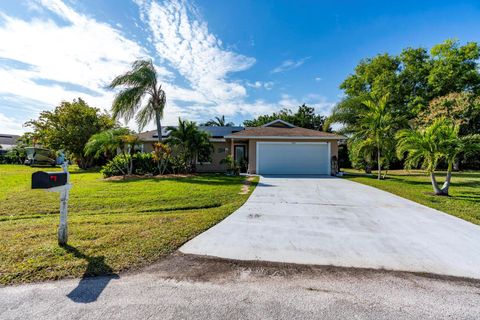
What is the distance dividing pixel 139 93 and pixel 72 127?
8987 millimetres

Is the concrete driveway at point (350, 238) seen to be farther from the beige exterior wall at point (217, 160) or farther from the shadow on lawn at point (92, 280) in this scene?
the beige exterior wall at point (217, 160)

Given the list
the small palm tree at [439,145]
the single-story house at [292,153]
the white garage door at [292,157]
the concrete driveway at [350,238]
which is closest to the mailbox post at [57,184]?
the concrete driveway at [350,238]

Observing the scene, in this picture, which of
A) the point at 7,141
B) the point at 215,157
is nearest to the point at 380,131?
the point at 215,157

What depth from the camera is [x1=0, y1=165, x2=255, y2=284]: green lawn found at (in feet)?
9.11

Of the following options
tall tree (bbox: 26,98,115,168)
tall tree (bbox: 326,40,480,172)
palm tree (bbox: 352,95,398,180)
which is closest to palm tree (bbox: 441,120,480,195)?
palm tree (bbox: 352,95,398,180)

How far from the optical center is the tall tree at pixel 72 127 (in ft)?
62.1

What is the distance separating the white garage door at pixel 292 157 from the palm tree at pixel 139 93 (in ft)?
23.9

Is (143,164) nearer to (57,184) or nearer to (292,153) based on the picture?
(292,153)

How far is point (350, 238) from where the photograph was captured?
3873 mm

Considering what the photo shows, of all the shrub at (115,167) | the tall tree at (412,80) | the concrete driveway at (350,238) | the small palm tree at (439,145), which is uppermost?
the tall tree at (412,80)

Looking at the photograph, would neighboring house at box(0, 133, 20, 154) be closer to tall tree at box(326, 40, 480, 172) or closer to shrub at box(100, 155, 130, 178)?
shrub at box(100, 155, 130, 178)

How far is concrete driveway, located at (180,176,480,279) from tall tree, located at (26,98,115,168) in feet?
60.2

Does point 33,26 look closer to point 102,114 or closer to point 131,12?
point 131,12

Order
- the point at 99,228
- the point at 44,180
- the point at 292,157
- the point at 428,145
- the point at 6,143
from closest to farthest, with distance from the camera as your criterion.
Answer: the point at 44,180 → the point at 99,228 → the point at 428,145 → the point at 292,157 → the point at 6,143
